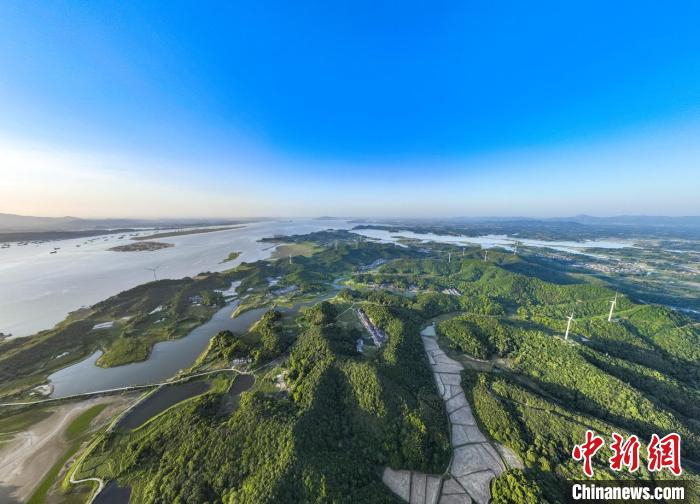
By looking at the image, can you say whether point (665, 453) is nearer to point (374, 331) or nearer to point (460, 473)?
point (460, 473)

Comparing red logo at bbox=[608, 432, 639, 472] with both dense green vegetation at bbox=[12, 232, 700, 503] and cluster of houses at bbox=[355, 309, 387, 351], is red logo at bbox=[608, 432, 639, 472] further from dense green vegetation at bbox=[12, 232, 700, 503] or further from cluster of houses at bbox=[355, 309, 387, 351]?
cluster of houses at bbox=[355, 309, 387, 351]

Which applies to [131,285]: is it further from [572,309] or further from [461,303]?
[572,309]

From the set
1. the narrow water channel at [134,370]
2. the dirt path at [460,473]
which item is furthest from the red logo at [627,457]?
the narrow water channel at [134,370]

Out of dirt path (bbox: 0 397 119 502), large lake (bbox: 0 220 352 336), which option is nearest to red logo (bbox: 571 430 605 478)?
dirt path (bbox: 0 397 119 502)

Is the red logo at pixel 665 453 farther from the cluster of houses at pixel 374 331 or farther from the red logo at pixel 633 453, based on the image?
the cluster of houses at pixel 374 331

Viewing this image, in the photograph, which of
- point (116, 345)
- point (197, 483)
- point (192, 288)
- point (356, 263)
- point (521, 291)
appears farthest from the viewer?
point (356, 263)

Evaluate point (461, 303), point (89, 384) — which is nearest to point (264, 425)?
point (89, 384)
